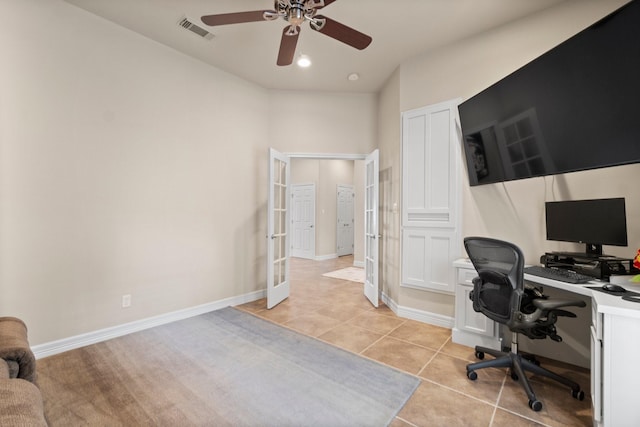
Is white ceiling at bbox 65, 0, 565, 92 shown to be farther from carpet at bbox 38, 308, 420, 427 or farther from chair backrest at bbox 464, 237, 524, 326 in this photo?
carpet at bbox 38, 308, 420, 427

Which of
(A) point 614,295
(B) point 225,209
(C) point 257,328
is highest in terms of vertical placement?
(B) point 225,209

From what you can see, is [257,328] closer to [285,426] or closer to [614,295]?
[285,426]

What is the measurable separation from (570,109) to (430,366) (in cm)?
218

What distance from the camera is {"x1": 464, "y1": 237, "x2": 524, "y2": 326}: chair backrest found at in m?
1.97

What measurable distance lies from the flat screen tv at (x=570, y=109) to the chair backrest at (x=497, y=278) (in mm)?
743

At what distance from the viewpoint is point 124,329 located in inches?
117

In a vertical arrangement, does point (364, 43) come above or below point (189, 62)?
below

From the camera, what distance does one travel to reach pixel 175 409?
6.07 ft

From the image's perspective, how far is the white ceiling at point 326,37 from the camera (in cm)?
262

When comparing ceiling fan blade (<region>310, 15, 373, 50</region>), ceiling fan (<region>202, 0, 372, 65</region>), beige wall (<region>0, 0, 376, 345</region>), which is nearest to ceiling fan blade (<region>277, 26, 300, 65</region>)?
ceiling fan (<region>202, 0, 372, 65</region>)

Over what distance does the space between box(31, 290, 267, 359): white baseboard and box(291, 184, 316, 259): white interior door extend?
4.00 metres

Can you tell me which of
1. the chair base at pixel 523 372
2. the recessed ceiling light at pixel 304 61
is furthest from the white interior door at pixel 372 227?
the chair base at pixel 523 372

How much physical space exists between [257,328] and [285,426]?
5.05 feet

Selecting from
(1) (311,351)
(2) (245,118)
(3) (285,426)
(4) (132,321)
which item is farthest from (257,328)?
(2) (245,118)
